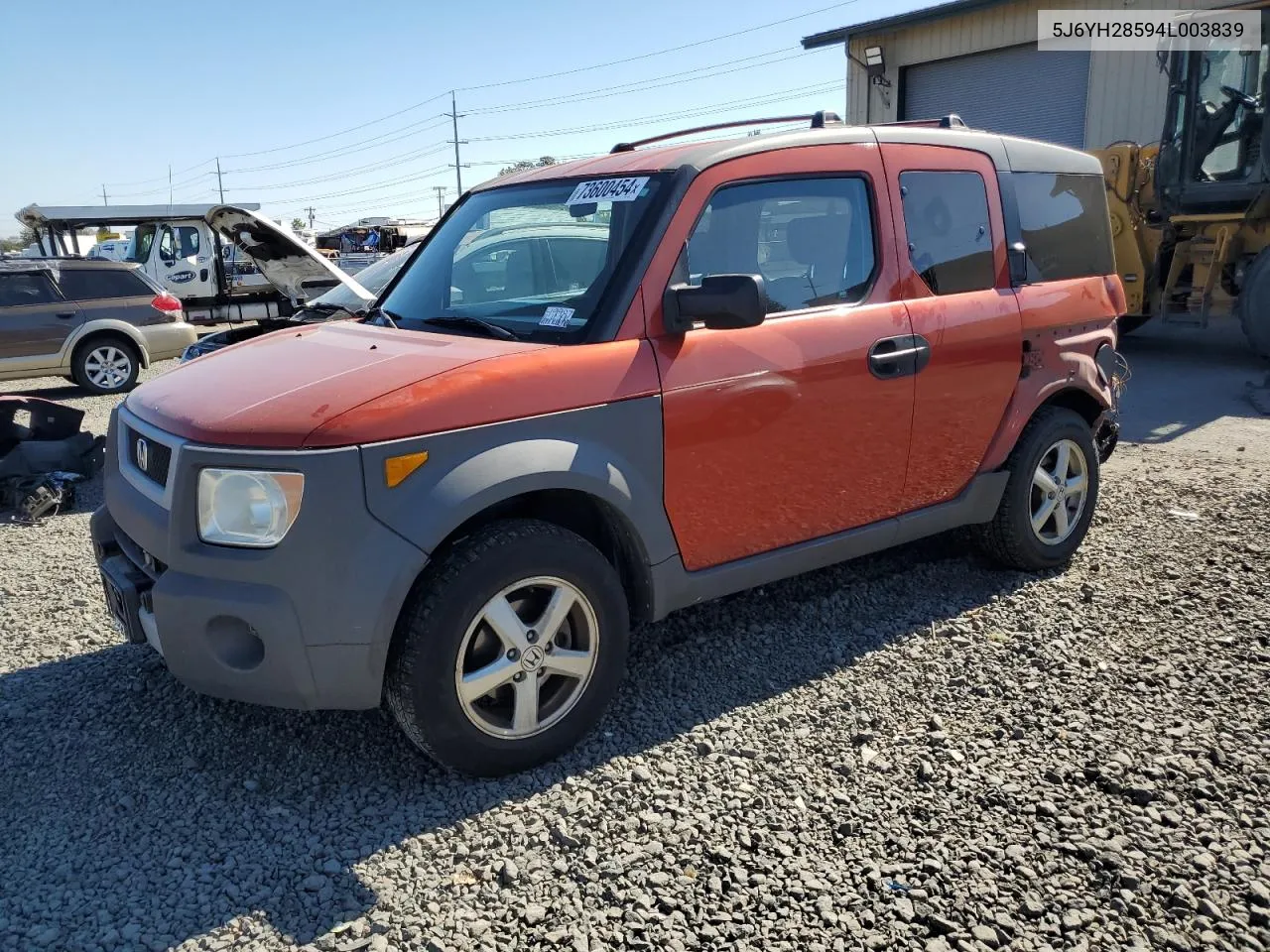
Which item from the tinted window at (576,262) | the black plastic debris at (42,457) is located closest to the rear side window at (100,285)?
the black plastic debris at (42,457)

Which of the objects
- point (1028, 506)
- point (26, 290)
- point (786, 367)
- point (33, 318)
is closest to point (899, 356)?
point (786, 367)

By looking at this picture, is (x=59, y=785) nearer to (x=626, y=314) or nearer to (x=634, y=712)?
(x=634, y=712)

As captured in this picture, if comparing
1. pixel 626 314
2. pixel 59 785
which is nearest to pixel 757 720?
pixel 626 314

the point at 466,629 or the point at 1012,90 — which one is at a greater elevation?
the point at 1012,90

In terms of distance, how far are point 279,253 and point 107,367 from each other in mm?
4916

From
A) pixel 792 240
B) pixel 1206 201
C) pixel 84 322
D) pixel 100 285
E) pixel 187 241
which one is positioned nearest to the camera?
pixel 792 240

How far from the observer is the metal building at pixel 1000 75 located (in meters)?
15.1

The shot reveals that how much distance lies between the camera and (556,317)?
331 centimetres

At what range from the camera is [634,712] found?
348cm

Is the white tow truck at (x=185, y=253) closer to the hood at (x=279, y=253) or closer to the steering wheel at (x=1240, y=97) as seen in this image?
the hood at (x=279, y=253)

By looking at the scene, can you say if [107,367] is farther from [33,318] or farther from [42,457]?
[42,457]

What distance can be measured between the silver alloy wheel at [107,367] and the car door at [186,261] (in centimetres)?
630

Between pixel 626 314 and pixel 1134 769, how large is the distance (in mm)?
2157

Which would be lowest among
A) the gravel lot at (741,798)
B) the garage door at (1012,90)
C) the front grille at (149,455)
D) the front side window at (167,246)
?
the gravel lot at (741,798)
